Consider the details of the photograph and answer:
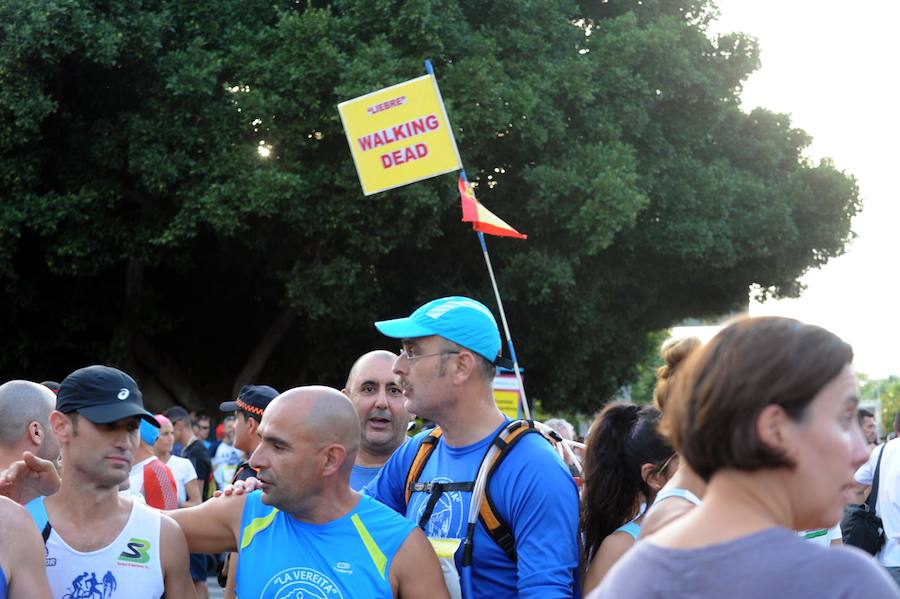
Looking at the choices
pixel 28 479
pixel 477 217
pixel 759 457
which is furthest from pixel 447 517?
pixel 477 217

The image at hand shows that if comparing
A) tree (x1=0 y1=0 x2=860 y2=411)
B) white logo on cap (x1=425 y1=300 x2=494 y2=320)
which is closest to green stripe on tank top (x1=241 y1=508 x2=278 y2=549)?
white logo on cap (x1=425 y1=300 x2=494 y2=320)

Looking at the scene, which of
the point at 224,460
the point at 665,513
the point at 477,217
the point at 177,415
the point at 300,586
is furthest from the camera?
the point at 224,460

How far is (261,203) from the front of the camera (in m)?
17.2

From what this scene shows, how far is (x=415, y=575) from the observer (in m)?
3.44

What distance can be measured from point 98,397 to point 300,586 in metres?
1.06

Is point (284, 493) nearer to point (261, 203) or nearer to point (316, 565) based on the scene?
point (316, 565)

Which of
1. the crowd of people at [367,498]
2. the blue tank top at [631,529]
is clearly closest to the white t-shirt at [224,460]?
the crowd of people at [367,498]

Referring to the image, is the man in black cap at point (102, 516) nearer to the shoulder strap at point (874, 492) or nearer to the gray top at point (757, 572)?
the gray top at point (757, 572)

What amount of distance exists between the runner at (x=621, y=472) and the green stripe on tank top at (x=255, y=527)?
3.47 feet

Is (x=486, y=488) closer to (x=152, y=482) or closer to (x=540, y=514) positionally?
(x=540, y=514)

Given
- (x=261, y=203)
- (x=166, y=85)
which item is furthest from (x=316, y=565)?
(x=166, y=85)

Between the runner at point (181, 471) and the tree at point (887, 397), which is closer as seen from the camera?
the runner at point (181, 471)

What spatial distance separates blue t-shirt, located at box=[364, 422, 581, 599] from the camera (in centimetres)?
345

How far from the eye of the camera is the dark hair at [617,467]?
3.90 m
